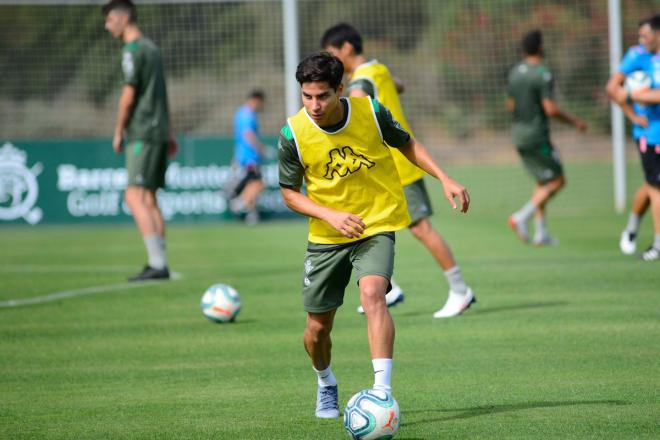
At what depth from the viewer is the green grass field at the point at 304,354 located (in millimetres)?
5543

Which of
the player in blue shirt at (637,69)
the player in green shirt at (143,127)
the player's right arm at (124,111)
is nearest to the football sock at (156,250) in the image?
the player in green shirt at (143,127)

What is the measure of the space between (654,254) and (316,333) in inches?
292

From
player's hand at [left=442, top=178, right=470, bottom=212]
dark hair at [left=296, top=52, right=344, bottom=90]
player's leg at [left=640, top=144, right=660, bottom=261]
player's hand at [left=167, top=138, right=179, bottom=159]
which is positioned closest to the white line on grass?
player's hand at [left=167, top=138, right=179, bottom=159]

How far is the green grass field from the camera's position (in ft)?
18.2

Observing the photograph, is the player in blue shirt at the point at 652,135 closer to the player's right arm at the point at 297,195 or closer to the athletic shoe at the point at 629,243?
the athletic shoe at the point at 629,243

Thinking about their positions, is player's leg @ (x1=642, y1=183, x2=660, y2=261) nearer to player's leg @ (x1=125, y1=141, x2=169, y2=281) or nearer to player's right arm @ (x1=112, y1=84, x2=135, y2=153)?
player's leg @ (x1=125, y1=141, x2=169, y2=281)

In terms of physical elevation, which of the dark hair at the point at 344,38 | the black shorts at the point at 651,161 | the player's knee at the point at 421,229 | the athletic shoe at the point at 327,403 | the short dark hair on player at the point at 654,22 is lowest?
the athletic shoe at the point at 327,403

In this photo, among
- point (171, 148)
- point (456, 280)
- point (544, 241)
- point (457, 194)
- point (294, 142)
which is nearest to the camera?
point (457, 194)

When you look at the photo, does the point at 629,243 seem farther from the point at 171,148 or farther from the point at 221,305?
the point at 221,305

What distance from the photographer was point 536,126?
15609 mm

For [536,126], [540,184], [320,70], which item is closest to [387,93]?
[320,70]

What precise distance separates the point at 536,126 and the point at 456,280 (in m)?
7.20

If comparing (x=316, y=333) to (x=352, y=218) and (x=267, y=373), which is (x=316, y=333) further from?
(x=267, y=373)

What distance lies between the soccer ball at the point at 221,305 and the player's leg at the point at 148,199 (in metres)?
2.70
